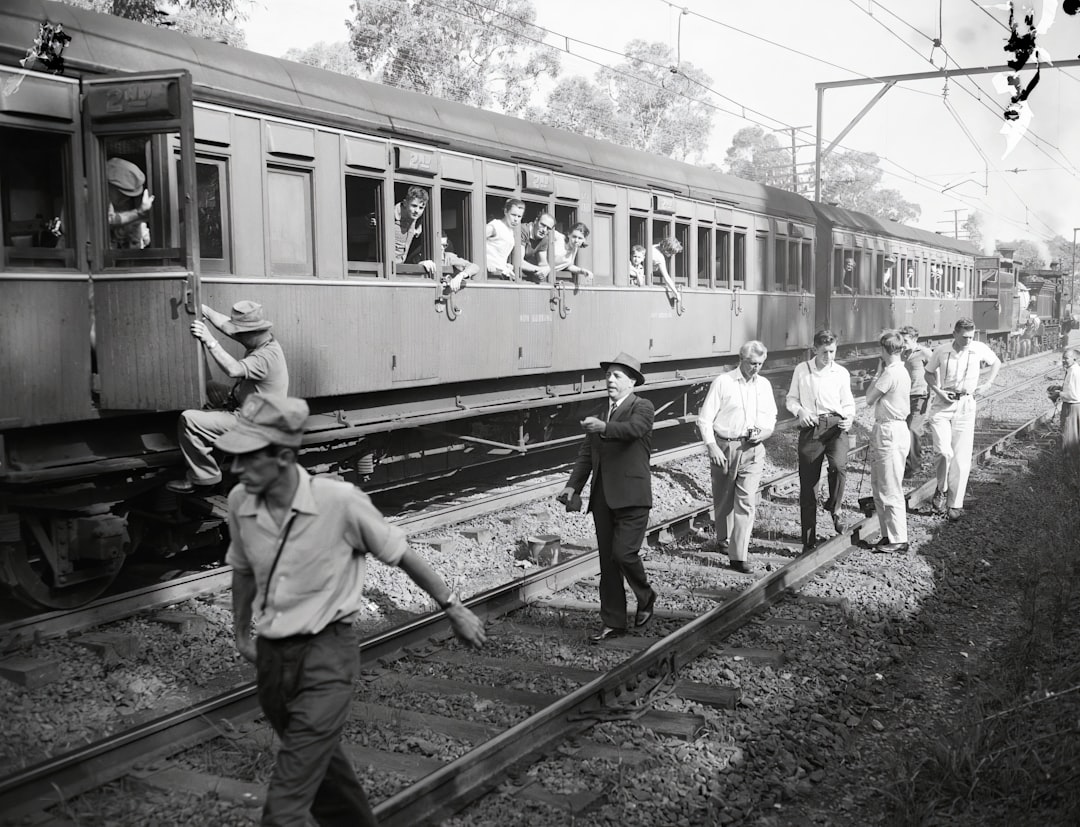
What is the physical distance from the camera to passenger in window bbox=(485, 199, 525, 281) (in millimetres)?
11023

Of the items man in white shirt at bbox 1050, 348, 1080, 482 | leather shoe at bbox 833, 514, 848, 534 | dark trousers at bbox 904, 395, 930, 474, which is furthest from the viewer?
dark trousers at bbox 904, 395, 930, 474

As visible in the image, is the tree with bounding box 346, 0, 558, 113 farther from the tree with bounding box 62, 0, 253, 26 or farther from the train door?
the train door

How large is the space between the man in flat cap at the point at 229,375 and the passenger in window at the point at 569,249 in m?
4.89

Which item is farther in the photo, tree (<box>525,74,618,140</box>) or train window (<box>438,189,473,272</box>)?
tree (<box>525,74,618,140</box>)

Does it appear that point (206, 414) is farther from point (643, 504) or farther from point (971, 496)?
point (971, 496)

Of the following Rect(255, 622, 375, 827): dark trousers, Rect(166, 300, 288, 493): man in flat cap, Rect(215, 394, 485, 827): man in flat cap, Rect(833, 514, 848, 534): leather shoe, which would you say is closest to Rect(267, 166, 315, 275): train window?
Rect(166, 300, 288, 493): man in flat cap

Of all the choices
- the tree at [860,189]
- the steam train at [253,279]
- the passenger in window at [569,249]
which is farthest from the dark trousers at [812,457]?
the tree at [860,189]

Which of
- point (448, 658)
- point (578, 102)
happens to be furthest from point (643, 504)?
point (578, 102)

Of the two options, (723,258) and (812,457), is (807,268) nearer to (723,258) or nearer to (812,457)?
(723,258)

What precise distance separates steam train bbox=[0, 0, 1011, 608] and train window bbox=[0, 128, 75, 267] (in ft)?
0.05

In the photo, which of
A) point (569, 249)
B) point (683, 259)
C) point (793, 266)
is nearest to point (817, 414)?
point (569, 249)

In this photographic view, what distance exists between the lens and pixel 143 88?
7.08m

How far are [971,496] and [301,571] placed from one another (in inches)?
399

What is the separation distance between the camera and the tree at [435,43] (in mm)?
33438
